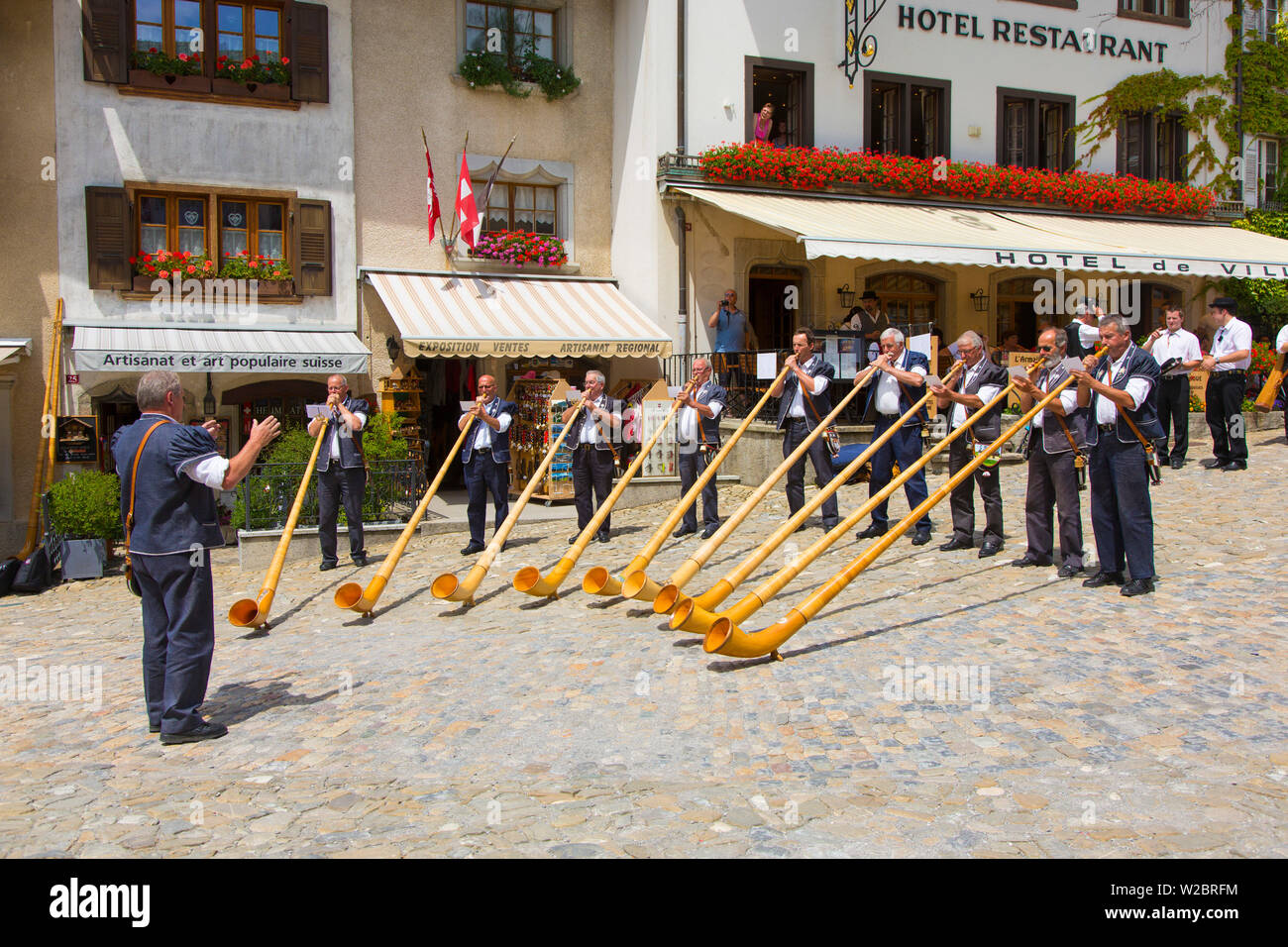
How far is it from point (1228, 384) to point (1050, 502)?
16.6 ft

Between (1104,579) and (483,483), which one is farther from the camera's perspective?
(483,483)

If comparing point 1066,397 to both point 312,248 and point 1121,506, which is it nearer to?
point 1121,506

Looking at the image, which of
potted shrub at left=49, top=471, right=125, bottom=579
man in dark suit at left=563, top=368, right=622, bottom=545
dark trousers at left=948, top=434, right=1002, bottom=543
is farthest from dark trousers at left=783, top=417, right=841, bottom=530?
potted shrub at left=49, top=471, right=125, bottom=579

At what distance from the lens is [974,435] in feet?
30.4

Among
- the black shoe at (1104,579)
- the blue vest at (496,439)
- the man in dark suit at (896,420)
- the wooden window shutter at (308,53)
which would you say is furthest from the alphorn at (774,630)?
the wooden window shutter at (308,53)

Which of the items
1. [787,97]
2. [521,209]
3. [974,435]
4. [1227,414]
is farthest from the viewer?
[787,97]

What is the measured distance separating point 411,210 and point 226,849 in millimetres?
13124

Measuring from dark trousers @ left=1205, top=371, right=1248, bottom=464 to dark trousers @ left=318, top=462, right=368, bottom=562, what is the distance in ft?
31.6

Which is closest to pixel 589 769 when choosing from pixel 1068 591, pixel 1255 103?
pixel 1068 591

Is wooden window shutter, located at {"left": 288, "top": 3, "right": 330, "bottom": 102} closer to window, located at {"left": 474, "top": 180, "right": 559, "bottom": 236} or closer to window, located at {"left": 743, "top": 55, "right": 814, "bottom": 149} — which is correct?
window, located at {"left": 474, "top": 180, "right": 559, "bottom": 236}

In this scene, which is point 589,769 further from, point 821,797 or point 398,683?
point 398,683

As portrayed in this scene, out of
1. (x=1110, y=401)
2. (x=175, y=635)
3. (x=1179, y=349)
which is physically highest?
(x=1179, y=349)

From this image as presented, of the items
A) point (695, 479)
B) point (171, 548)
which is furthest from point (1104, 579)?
point (171, 548)
